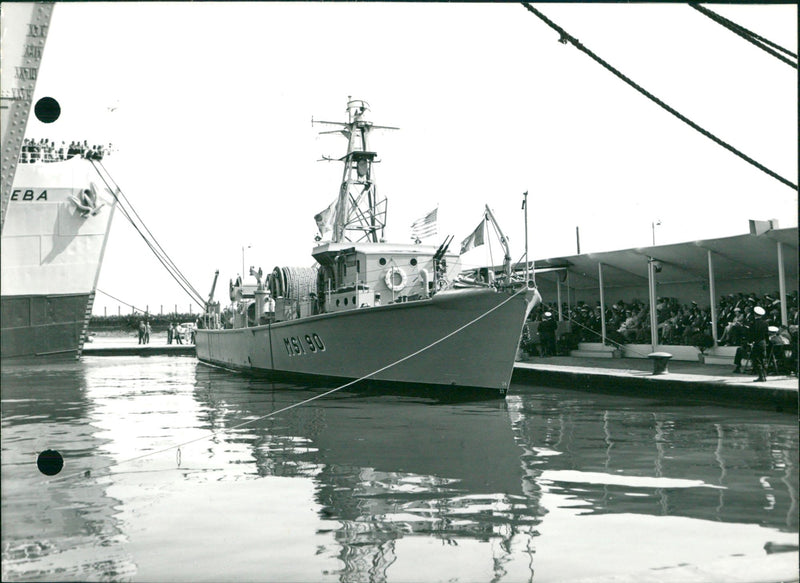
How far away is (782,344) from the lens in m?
11.5

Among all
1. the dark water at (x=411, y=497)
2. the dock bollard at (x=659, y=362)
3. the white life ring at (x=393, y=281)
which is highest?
the white life ring at (x=393, y=281)

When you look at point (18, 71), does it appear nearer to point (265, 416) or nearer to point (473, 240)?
point (265, 416)

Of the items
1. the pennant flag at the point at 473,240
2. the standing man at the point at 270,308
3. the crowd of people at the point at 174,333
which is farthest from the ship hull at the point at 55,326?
the crowd of people at the point at 174,333

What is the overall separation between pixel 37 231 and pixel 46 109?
1191 cm

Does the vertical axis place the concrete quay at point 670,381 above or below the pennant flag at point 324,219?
below

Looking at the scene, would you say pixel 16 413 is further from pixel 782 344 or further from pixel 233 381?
pixel 782 344

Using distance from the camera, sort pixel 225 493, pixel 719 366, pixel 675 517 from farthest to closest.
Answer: pixel 719 366, pixel 225 493, pixel 675 517

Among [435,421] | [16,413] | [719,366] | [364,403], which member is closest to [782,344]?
[719,366]

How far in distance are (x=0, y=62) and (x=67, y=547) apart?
324 cm

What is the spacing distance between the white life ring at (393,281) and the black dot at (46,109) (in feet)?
43.7

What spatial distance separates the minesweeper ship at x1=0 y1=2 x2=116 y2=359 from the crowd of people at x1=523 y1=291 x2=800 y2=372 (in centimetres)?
979

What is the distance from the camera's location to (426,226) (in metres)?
17.0

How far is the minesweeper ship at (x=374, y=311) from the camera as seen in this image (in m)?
13.7

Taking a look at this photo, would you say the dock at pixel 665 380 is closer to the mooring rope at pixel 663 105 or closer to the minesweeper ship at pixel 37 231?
the mooring rope at pixel 663 105
